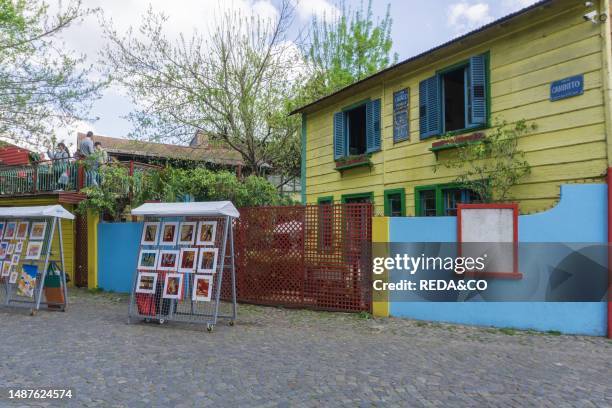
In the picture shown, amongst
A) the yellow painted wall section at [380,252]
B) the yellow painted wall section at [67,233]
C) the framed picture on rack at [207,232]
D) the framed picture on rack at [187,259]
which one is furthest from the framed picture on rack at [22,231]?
the yellow painted wall section at [380,252]

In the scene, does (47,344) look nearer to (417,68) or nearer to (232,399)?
(232,399)

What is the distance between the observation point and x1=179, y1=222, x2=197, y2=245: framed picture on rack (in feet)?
25.9

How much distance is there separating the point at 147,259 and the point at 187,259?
925 mm

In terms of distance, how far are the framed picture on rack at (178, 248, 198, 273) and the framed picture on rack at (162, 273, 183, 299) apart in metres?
0.14

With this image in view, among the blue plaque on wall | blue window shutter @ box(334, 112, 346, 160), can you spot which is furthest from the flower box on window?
the blue plaque on wall

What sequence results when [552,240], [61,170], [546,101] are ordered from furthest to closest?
[61,170] < [546,101] < [552,240]

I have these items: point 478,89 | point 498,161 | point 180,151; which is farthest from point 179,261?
point 180,151

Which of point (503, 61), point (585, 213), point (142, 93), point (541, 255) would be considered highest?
point (142, 93)

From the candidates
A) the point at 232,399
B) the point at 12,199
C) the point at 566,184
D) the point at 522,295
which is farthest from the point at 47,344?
the point at 12,199

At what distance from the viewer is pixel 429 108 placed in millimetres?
10023

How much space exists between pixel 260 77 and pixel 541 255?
37.1ft

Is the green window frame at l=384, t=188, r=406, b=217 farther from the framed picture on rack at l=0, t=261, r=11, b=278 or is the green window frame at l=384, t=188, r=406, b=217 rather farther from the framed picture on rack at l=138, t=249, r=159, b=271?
the framed picture on rack at l=0, t=261, r=11, b=278

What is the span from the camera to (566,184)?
7074 mm

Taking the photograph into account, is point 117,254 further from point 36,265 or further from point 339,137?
point 339,137
